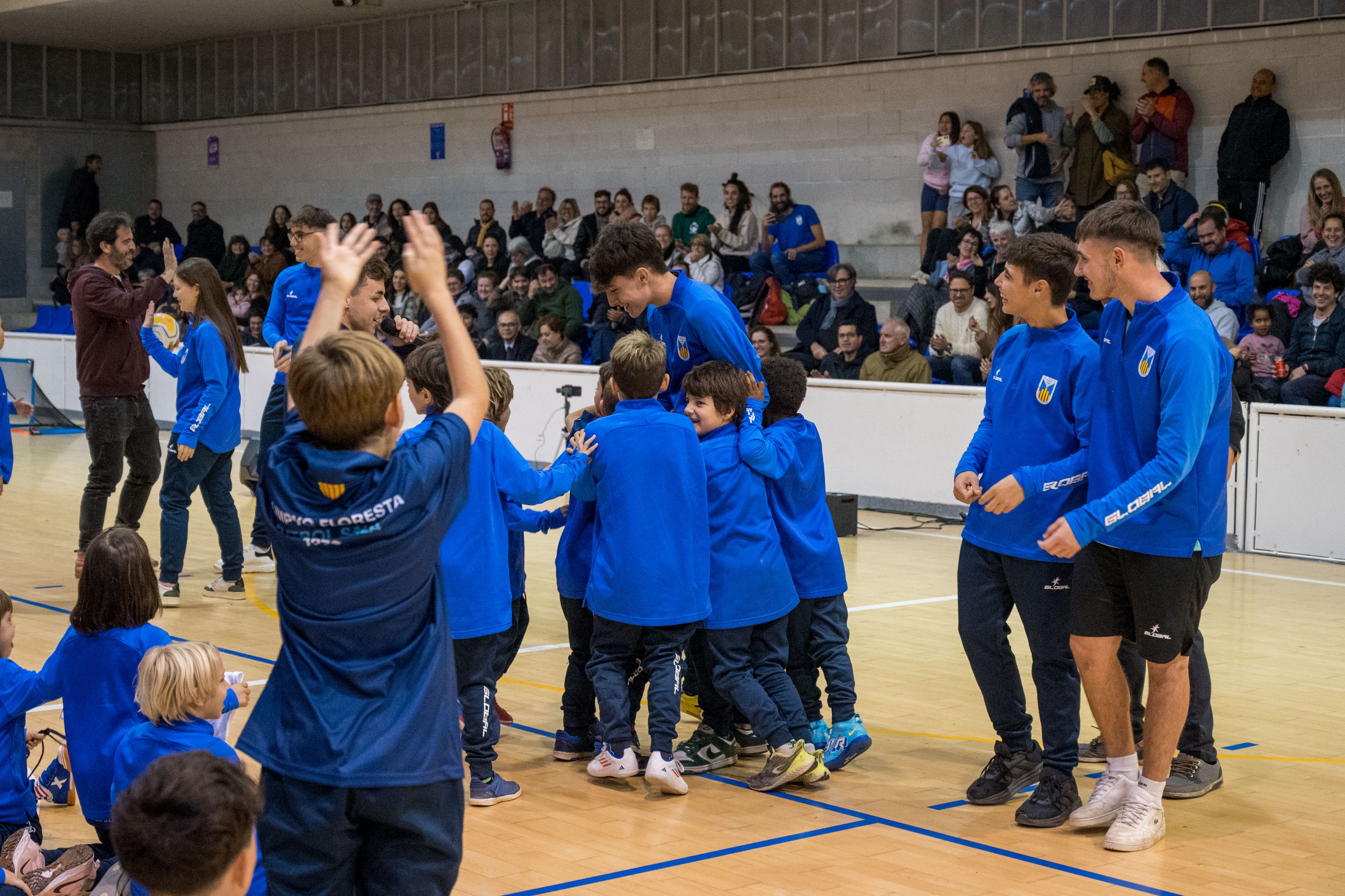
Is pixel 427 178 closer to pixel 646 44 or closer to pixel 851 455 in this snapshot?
pixel 646 44

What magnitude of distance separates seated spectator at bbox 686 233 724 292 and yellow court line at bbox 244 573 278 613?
7.64 meters

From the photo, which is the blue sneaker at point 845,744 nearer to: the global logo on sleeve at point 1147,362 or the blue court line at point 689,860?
the blue court line at point 689,860

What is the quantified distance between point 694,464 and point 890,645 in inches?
107

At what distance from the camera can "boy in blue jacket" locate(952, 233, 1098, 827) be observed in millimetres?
4652

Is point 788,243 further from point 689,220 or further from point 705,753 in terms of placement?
point 705,753

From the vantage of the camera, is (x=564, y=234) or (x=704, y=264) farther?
(x=564, y=234)

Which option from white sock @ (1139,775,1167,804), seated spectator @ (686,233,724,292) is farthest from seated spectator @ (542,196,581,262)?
white sock @ (1139,775,1167,804)

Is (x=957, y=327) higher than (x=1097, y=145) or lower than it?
lower

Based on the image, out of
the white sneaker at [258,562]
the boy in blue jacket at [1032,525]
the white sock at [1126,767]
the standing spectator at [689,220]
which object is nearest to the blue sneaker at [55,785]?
the boy in blue jacket at [1032,525]

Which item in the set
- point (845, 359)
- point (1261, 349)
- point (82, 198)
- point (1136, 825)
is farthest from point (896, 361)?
point (82, 198)

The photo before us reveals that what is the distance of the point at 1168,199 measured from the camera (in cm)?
1329

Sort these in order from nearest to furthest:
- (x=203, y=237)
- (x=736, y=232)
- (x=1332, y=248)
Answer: (x=1332, y=248) → (x=736, y=232) → (x=203, y=237)

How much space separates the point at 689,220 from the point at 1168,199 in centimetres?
536

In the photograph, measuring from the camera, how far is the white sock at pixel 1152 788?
175 inches
